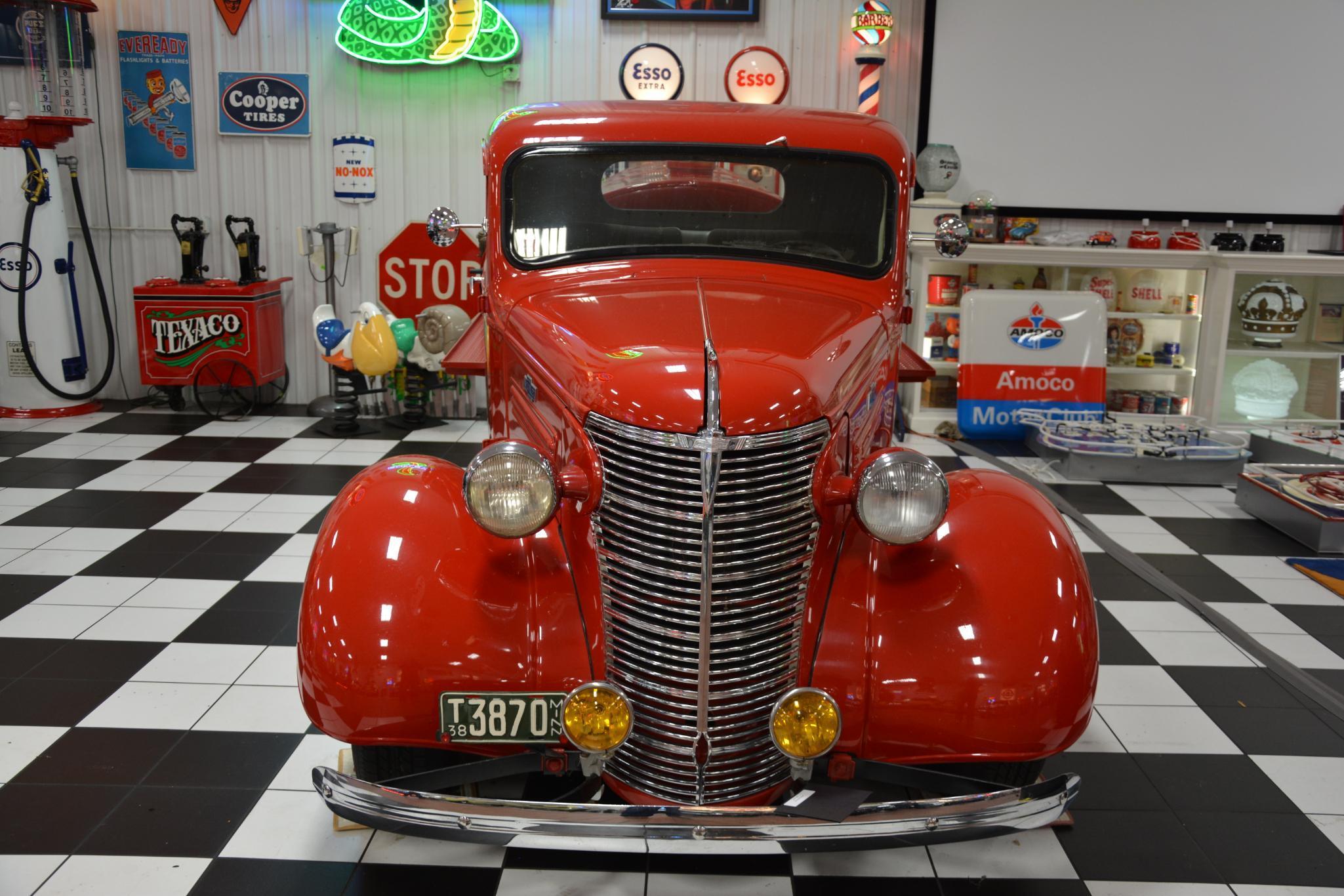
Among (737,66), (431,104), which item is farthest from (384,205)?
(737,66)

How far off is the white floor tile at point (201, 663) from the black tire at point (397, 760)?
3.27 feet

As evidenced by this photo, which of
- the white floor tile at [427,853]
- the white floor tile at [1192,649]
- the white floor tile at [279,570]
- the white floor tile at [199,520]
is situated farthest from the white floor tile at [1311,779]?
the white floor tile at [199,520]

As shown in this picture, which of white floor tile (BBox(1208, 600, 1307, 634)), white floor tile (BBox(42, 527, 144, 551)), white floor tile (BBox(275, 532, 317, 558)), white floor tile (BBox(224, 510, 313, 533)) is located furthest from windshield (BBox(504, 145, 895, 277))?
white floor tile (BBox(42, 527, 144, 551))

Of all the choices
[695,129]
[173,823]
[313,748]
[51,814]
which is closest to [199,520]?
[313,748]

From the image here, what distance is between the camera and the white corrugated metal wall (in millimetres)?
6391

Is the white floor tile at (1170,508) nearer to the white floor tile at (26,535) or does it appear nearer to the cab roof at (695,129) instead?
the cab roof at (695,129)

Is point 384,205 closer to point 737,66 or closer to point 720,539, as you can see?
point 737,66

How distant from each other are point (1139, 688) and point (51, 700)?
9.99 ft

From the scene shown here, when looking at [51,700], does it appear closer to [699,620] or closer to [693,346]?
[699,620]

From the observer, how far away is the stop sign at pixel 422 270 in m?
6.59

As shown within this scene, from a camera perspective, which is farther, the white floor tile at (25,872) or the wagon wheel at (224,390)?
the wagon wheel at (224,390)

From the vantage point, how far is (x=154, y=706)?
286 centimetres

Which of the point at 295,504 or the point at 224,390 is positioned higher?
the point at 224,390

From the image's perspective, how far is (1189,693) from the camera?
3.11 m
